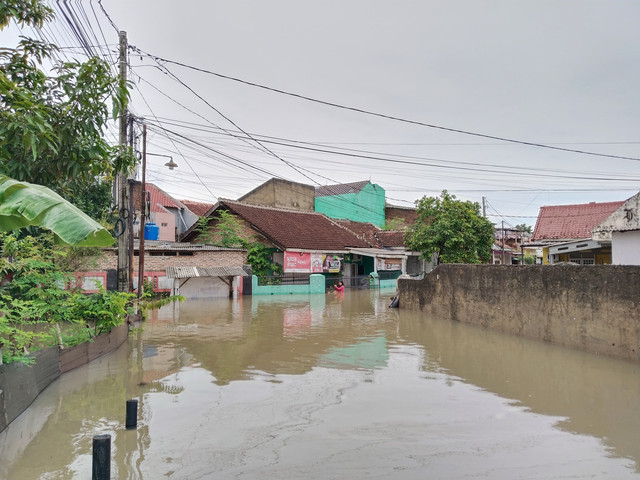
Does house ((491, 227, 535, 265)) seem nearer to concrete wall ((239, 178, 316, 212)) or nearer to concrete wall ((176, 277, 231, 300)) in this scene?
concrete wall ((239, 178, 316, 212))

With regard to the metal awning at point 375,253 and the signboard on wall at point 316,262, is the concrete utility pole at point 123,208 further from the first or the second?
the metal awning at point 375,253

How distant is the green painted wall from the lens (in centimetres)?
4100

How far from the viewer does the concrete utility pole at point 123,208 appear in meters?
11.4

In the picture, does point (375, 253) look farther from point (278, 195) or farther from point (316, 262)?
point (278, 195)

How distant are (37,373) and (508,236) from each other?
2041 inches

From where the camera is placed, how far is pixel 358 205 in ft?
133

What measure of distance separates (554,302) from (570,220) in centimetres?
1320

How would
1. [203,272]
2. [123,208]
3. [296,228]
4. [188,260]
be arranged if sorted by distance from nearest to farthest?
[123,208] < [203,272] < [188,260] < [296,228]

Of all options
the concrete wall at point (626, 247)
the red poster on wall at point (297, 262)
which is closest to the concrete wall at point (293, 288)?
the red poster on wall at point (297, 262)

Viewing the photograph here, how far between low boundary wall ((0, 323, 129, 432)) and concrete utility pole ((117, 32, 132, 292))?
71.2 inches

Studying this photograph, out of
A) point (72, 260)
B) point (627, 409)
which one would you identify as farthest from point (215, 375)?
point (72, 260)

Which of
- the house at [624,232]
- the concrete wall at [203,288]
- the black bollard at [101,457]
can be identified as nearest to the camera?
the black bollard at [101,457]

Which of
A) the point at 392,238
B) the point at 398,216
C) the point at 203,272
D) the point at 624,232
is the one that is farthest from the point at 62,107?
the point at 398,216

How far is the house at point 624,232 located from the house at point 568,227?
589 cm
